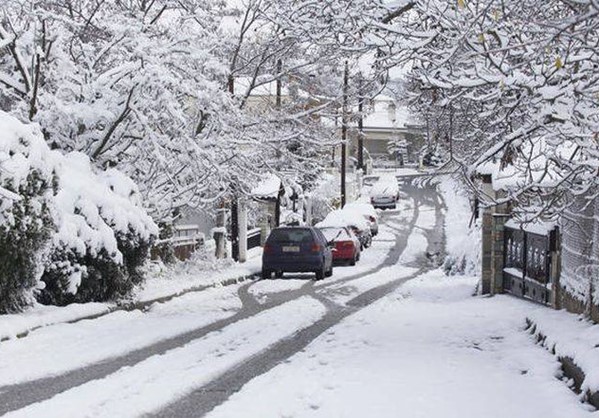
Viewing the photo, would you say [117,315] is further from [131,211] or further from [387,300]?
[387,300]

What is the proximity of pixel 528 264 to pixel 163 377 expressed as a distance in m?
8.52

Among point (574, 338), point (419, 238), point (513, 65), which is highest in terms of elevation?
point (513, 65)

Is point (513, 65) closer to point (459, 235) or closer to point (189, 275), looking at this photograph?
point (189, 275)

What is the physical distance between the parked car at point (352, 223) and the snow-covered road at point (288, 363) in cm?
2236

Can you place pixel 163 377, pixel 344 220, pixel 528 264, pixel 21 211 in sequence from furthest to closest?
1. pixel 344 220
2. pixel 528 264
3. pixel 21 211
4. pixel 163 377

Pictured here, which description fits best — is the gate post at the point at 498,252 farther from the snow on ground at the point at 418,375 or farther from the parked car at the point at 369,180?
the parked car at the point at 369,180

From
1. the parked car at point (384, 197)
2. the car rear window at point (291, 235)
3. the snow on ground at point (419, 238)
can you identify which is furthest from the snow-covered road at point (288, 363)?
the parked car at point (384, 197)

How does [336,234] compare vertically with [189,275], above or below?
above

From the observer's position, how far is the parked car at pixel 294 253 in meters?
23.6

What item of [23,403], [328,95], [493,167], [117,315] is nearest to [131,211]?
[117,315]

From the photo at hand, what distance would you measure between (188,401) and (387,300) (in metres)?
10.6

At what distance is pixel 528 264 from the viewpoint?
15.3m

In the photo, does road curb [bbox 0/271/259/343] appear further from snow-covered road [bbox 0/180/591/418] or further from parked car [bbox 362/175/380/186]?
parked car [bbox 362/175/380/186]

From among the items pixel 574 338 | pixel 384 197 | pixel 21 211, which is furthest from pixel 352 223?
pixel 574 338
